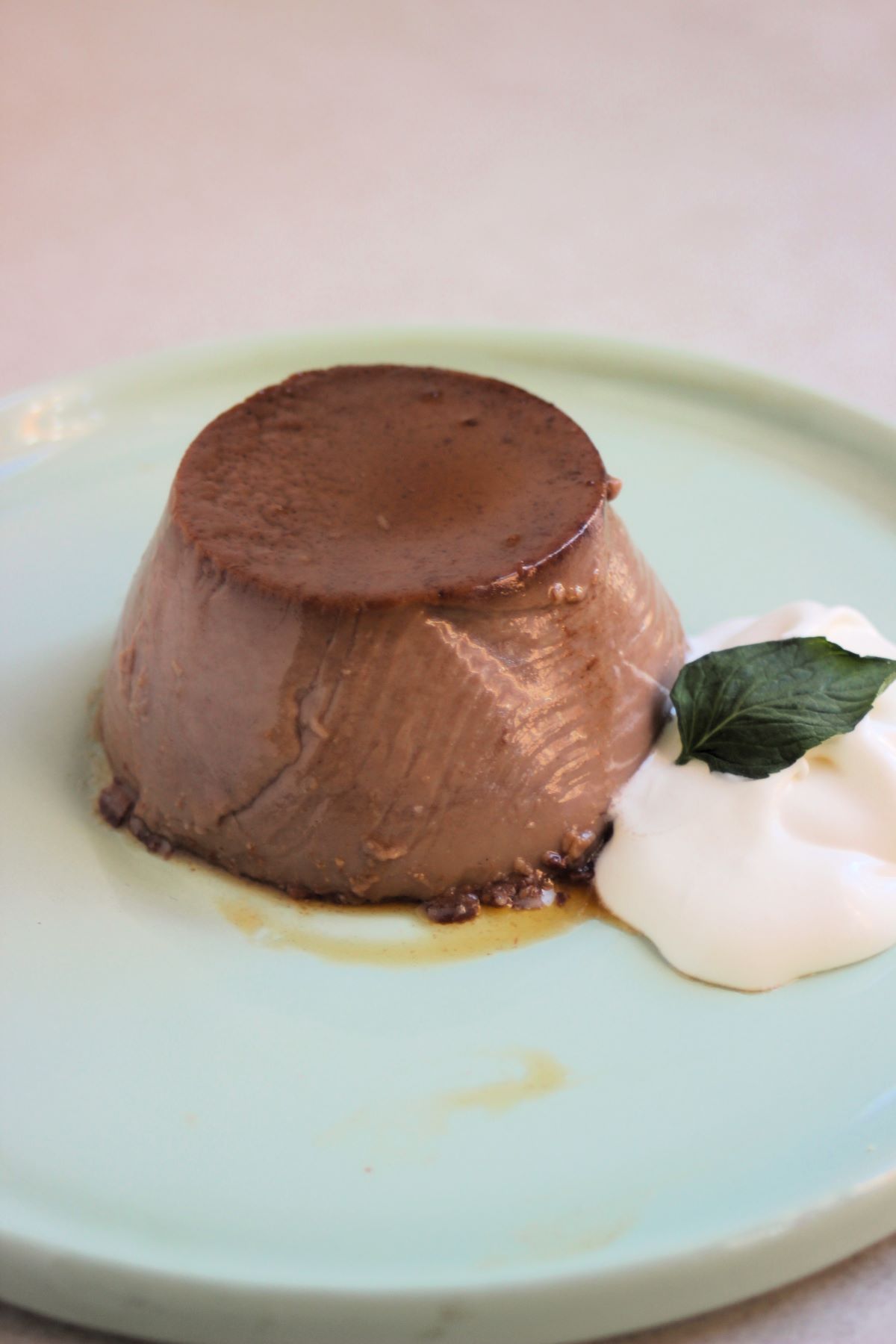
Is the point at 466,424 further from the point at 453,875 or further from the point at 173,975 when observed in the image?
the point at 173,975

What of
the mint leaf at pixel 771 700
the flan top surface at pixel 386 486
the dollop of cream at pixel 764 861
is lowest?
the dollop of cream at pixel 764 861

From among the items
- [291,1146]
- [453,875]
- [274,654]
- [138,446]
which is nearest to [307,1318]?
[291,1146]

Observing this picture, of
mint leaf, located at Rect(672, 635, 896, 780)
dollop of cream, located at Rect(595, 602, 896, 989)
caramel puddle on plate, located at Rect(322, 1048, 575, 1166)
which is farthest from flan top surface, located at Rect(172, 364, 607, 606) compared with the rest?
caramel puddle on plate, located at Rect(322, 1048, 575, 1166)

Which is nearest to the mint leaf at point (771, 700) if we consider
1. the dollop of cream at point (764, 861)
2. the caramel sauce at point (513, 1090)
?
the dollop of cream at point (764, 861)

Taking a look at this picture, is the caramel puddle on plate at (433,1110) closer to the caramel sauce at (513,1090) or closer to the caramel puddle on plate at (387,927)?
the caramel sauce at (513,1090)

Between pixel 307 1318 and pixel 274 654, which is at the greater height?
pixel 274 654

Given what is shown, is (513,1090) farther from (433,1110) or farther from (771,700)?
(771,700)

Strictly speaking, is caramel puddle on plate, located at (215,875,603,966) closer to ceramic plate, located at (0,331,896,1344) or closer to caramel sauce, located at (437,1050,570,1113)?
ceramic plate, located at (0,331,896,1344)
